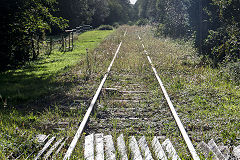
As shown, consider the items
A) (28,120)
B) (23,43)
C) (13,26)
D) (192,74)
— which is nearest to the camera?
(28,120)

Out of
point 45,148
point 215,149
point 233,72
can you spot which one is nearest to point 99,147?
point 45,148

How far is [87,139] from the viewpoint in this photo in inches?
158

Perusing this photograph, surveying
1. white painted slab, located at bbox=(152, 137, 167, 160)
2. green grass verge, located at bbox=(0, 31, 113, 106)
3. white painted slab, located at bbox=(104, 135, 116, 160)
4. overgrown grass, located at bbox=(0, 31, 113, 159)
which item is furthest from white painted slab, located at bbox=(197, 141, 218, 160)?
green grass verge, located at bbox=(0, 31, 113, 106)

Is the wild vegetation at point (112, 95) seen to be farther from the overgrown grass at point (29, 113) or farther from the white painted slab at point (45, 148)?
the white painted slab at point (45, 148)

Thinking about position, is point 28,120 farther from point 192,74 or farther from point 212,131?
point 192,74

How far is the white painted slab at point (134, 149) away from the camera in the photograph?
348 centimetres

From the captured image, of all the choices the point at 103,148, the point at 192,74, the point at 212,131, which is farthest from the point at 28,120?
the point at 192,74

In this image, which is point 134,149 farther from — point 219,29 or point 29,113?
point 219,29

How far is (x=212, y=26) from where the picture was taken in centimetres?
1467

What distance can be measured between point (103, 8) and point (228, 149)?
6089cm

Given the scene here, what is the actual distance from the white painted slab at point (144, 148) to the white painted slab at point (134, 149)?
0.08 meters

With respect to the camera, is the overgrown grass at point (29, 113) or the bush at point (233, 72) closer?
the overgrown grass at point (29, 113)

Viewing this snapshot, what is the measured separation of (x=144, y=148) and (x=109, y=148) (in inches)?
19.8

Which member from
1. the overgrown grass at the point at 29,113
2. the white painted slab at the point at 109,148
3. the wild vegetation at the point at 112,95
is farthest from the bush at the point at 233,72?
the white painted slab at the point at 109,148
